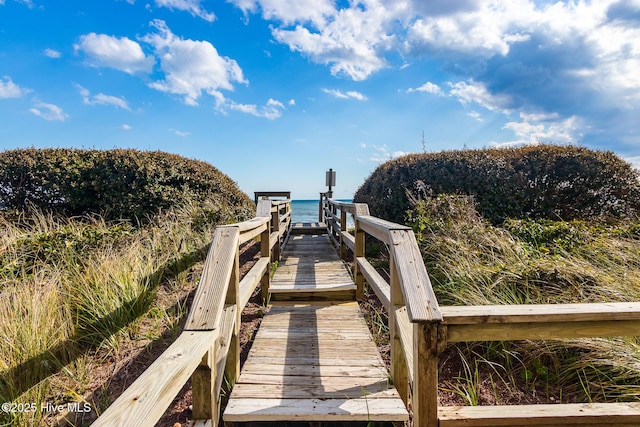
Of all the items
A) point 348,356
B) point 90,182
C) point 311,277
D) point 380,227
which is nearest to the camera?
point 380,227

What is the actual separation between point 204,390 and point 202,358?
196 mm

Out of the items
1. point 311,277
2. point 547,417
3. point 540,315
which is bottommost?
point 311,277

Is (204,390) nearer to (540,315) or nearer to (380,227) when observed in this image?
(380,227)

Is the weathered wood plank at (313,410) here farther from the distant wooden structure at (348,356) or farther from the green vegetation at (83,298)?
the green vegetation at (83,298)

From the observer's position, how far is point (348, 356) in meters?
2.71

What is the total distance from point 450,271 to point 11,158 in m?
9.34

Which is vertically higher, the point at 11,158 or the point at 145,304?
the point at 11,158

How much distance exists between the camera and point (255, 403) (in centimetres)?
206

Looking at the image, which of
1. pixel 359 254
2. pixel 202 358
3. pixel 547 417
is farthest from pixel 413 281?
pixel 359 254

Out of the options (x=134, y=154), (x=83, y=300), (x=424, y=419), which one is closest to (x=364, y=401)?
(x=424, y=419)

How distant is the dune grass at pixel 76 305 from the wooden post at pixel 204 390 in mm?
953

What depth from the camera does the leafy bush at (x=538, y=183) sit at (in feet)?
21.6

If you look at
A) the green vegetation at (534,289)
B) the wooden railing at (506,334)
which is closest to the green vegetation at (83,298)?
the wooden railing at (506,334)

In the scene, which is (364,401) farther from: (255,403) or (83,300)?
(83,300)
